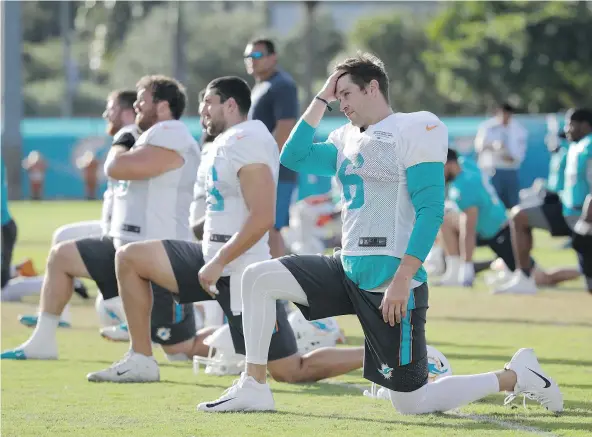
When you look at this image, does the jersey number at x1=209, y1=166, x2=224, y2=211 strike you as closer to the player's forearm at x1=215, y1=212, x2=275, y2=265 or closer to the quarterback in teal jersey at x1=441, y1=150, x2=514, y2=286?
the player's forearm at x1=215, y1=212, x2=275, y2=265

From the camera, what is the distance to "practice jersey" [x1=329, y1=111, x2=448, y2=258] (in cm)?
631

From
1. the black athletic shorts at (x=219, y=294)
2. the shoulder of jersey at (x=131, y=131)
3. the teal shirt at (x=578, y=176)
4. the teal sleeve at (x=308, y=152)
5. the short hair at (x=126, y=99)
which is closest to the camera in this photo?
the teal sleeve at (x=308, y=152)

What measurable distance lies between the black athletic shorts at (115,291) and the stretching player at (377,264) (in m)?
1.96

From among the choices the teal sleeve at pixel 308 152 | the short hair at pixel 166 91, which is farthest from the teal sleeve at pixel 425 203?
the short hair at pixel 166 91

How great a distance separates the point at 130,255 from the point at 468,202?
7.00 m

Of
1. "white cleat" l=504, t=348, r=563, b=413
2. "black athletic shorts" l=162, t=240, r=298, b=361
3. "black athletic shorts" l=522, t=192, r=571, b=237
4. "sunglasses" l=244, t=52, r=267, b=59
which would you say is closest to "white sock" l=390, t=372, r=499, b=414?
"white cleat" l=504, t=348, r=563, b=413

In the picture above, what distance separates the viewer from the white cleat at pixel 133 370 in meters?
7.96

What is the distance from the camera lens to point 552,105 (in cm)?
5103

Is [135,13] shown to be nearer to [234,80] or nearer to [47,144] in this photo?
[47,144]

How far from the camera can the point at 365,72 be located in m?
6.48

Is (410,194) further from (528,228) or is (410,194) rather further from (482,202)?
(482,202)

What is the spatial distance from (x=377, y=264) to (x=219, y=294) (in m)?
1.47

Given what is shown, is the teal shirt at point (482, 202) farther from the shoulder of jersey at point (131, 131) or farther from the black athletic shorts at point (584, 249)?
the shoulder of jersey at point (131, 131)

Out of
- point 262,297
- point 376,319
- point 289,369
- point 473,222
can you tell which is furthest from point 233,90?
point 473,222
